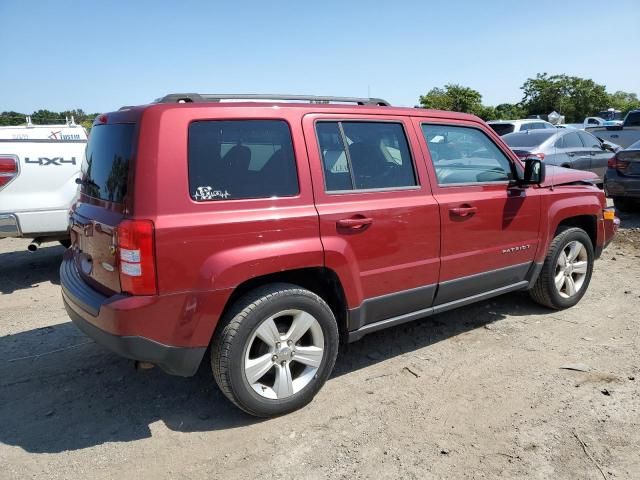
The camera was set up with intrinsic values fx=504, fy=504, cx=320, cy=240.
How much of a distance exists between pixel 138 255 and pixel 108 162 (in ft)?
2.43

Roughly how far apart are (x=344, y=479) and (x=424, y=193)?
77.7 inches

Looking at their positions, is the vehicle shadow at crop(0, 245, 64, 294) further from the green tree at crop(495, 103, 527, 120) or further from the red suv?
the green tree at crop(495, 103, 527, 120)

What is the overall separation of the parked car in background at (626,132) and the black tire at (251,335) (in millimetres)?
15228

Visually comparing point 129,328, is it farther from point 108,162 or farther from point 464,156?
point 464,156

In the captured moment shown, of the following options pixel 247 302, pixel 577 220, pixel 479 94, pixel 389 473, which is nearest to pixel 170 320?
pixel 247 302

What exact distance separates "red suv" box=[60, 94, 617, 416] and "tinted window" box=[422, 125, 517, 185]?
0.05ft

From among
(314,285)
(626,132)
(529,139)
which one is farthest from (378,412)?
(626,132)

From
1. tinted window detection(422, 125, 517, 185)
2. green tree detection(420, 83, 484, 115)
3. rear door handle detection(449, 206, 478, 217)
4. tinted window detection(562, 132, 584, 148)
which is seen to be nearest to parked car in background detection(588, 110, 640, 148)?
tinted window detection(562, 132, 584, 148)

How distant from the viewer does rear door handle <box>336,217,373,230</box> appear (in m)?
3.15

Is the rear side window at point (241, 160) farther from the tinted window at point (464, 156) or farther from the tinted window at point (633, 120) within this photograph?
the tinted window at point (633, 120)

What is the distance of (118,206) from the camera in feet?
9.02

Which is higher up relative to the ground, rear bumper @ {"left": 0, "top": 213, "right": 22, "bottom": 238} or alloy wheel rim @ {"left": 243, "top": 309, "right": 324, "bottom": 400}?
rear bumper @ {"left": 0, "top": 213, "right": 22, "bottom": 238}

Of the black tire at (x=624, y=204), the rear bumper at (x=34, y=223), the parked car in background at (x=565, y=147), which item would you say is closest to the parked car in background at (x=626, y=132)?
the parked car in background at (x=565, y=147)

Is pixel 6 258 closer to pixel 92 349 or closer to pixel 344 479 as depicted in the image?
pixel 92 349
